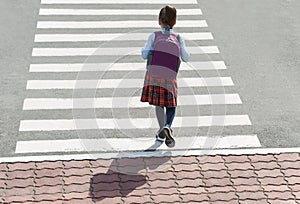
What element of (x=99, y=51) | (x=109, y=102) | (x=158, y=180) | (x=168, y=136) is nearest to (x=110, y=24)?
(x=99, y=51)

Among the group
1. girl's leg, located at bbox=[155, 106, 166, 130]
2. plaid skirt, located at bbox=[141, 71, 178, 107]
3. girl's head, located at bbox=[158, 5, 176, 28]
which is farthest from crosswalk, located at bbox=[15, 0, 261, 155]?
girl's head, located at bbox=[158, 5, 176, 28]

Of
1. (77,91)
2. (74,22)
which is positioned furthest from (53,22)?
(77,91)

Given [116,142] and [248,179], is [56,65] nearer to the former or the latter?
[116,142]

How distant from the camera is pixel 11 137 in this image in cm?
1165

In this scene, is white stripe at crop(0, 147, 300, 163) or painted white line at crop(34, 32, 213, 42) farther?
painted white line at crop(34, 32, 213, 42)

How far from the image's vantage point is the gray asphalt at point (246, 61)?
40.0 feet

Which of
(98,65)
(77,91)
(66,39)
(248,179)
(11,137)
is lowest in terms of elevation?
(248,179)

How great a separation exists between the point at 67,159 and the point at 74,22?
Answer: 584 cm

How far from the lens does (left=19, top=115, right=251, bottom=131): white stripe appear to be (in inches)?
474

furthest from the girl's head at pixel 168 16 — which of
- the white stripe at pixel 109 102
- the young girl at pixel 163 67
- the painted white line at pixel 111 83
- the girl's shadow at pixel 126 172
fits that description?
the painted white line at pixel 111 83

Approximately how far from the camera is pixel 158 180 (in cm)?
1053

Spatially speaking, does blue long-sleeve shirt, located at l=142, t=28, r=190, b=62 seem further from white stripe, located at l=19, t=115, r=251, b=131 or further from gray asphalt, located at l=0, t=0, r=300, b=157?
gray asphalt, located at l=0, t=0, r=300, b=157

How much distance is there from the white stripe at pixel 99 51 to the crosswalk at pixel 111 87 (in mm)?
22

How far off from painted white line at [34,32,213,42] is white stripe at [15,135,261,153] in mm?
4185
